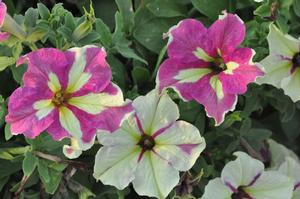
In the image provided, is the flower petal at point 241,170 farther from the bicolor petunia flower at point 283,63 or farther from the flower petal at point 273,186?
the bicolor petunia flower at point 283,63

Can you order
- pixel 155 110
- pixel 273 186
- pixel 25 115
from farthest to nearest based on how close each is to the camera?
pixel 273 186 < pixel 155 110 < pixel 25 115

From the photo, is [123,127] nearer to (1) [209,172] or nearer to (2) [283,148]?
(1) [209,172]

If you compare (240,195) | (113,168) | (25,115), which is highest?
(25,115)

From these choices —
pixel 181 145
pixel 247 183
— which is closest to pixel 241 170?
pixel 247 183

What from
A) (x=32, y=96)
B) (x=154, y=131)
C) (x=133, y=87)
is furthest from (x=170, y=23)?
(x=32, y=96)

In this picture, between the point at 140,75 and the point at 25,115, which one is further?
the point at 140,75

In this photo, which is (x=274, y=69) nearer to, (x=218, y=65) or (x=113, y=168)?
(x=218, y=65)

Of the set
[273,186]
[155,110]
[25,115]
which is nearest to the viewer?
[25,115]
